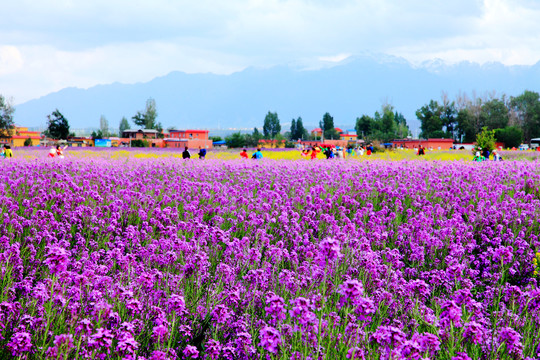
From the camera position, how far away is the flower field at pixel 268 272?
8.79ft

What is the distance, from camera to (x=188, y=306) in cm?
364

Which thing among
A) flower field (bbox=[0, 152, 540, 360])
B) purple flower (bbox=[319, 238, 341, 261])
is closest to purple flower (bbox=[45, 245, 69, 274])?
flower field (bbox=[0, 152, 540, 360])

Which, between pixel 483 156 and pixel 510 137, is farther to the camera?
pixel 510 137

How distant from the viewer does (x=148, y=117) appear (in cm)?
12550

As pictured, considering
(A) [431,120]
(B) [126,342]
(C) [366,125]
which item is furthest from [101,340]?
(C) [366,125]

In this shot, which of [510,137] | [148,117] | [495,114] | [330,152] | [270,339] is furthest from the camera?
[148,117]

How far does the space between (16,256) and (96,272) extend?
946mm

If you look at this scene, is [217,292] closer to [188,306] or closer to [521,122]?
[188,306]

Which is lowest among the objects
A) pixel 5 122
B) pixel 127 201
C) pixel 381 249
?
pixel 381 249

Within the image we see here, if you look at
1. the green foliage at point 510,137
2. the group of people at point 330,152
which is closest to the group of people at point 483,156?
the group of people at point 330,152

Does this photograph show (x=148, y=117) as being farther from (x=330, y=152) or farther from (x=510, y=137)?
(x=330, y=152)

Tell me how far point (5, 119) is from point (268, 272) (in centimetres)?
9233

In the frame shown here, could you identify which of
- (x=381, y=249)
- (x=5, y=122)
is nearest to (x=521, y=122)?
(x=5, y=122)

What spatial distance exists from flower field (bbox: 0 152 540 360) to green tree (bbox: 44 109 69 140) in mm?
80292
